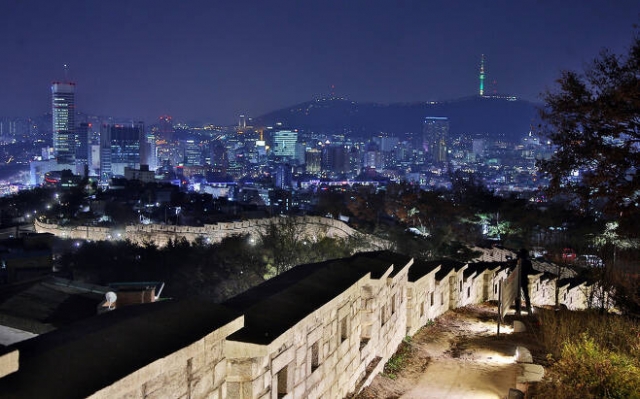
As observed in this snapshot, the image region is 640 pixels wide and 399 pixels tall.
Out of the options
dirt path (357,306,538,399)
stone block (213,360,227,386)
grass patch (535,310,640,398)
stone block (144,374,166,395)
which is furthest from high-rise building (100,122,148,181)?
stone block (144,374,166,395)

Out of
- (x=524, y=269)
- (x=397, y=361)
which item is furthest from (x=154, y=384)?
(x=524, y=269)

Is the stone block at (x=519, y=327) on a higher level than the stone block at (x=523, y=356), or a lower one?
lower

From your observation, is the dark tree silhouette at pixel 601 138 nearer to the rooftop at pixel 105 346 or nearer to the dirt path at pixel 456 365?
the dirt path at pixel 456 365

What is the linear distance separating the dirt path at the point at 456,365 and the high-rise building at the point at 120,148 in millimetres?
150749

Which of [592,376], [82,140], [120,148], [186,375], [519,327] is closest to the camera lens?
[186,375]

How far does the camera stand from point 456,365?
28.6ft

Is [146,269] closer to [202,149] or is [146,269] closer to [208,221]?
[208,221]

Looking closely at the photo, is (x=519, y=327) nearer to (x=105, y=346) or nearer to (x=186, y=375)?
(x=186, y=375)

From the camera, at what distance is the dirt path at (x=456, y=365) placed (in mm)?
7609

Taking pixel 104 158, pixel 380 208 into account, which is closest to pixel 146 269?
pixel 380 208

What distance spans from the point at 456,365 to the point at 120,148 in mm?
160302

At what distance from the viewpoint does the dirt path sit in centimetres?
761

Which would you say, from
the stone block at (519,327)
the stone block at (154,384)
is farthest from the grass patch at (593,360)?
the stone block at (154,384)

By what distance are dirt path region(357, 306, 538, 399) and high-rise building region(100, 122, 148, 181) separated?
495ft
